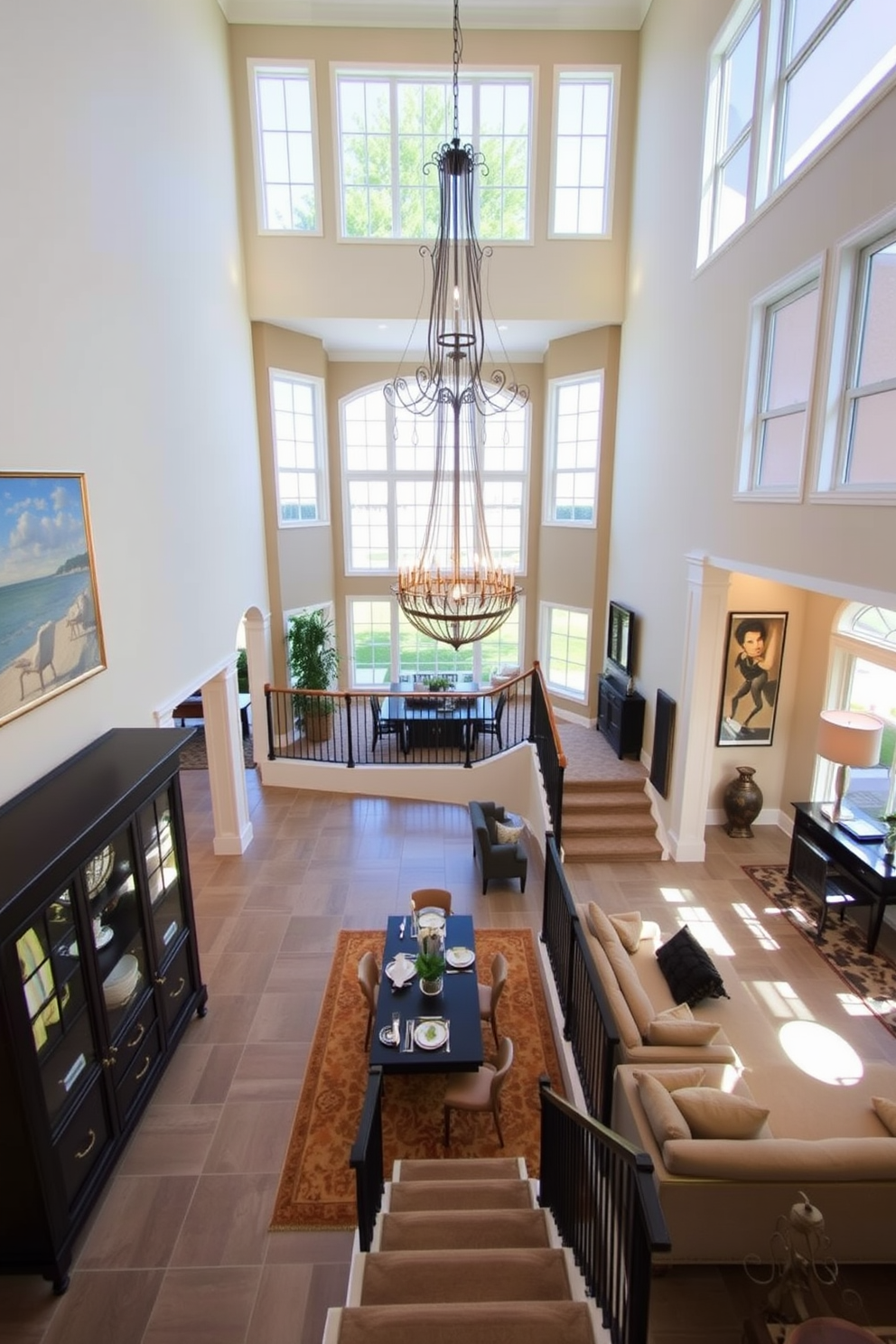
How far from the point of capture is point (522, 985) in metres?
5.83

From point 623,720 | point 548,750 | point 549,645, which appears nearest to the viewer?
point 548,750

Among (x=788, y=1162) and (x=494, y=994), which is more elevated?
(x=788, y=1162)

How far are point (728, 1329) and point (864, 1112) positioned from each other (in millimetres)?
1419

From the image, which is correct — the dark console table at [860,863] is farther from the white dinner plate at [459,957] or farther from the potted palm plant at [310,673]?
the potted palm plant at [310,673]

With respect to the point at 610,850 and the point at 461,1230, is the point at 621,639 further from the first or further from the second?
the point at 461,1230

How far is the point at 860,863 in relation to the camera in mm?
5910

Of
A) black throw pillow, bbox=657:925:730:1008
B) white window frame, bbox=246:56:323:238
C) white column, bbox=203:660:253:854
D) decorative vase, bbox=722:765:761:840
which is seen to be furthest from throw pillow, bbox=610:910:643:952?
white window frame, bbox=246:56:323:238

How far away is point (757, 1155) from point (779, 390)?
529 cm

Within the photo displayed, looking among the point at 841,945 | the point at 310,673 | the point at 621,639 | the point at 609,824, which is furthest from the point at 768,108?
the point at 310,673

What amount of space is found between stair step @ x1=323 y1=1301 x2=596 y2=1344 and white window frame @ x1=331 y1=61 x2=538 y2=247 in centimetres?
1081

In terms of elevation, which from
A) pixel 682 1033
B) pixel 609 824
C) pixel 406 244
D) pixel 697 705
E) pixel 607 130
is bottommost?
pixel 609 824

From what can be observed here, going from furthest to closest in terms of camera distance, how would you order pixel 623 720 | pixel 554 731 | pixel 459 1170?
pixel 623 720 < pixel 554 731 < pixel 459 1170

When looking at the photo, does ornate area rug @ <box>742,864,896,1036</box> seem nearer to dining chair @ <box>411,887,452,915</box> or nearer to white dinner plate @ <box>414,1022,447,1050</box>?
dining chair @ <box>411,887,452,915</box>

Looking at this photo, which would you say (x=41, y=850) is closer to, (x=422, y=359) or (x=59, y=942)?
(x=59, y=942)
